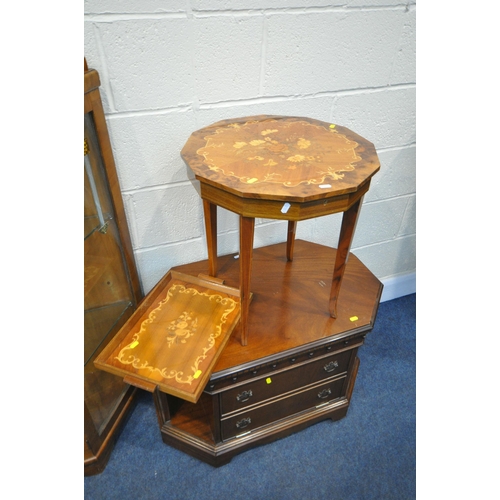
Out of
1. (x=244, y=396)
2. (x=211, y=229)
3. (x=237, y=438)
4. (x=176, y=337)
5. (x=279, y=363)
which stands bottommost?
(x=237, y=438)

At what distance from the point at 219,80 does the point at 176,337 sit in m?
0.84

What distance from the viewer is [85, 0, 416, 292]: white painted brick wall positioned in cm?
101

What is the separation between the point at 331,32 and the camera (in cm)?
119

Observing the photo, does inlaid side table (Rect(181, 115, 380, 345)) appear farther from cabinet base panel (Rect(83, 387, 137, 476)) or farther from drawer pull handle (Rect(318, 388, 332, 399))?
cabinet base panel (Rect(83, 387, 137, 476))

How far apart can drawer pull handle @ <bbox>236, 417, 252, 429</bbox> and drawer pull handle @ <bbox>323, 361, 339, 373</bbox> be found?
1.11ft

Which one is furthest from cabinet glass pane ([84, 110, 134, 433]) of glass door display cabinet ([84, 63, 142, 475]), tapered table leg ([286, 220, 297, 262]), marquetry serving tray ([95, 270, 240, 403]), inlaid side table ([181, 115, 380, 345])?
tapered table leg ([286, 220, 297, 262])

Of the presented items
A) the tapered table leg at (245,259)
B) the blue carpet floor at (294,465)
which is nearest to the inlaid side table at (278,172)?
the tapered table leg at (245,259)

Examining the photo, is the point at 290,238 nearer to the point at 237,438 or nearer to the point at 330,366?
the point at 330,366

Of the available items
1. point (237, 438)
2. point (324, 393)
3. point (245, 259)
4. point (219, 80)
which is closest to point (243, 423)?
point (237, 438)

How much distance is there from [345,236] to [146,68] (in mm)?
781

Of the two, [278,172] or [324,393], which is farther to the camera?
[324,393]

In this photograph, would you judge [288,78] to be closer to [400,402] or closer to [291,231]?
[291,231]

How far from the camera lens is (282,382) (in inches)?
48.3

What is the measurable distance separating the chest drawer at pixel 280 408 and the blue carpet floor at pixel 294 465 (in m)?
0.15
